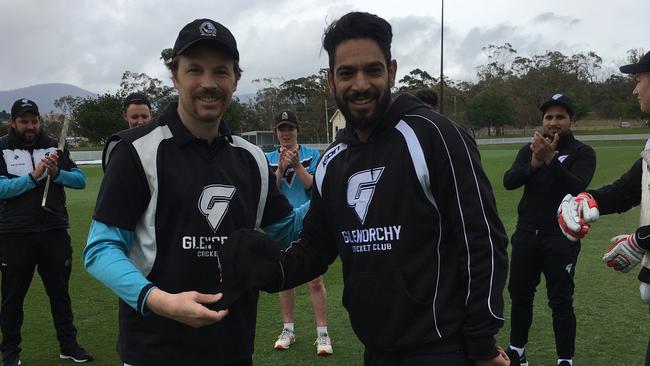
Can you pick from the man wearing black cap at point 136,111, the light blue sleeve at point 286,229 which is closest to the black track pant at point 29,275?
the man wearing black cap at point 136,111

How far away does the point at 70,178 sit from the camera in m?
5.89

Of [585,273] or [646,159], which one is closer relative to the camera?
[646,159]

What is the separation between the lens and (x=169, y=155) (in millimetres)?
2562

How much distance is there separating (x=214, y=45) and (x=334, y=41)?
0.53m

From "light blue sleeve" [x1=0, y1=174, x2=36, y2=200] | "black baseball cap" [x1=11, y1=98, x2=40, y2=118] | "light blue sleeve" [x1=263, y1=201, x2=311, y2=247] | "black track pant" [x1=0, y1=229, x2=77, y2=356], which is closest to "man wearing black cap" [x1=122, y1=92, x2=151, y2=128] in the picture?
"black baseball cap" [x1=11, y1=98, x2=40, y2=118]

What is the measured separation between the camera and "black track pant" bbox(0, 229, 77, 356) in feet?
18.4

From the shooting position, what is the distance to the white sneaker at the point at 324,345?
566cm

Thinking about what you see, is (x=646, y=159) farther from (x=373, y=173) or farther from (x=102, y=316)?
(x=102, y=316)

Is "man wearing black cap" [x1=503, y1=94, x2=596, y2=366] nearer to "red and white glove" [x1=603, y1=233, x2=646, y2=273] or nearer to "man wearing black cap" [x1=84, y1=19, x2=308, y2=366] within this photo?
"red and white glove" [x1=603, y1=233, x2=646, y2=273]

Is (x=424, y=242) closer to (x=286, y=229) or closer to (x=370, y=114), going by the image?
(x=370, y=114)

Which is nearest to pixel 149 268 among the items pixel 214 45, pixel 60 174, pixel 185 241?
pixel 185 241

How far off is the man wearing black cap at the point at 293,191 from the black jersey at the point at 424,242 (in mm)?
2865

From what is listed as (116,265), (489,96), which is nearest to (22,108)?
(116,265)

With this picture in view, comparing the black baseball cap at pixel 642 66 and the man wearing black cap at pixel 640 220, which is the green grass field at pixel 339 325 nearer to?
the man wearing black cap at pixel 640 220
